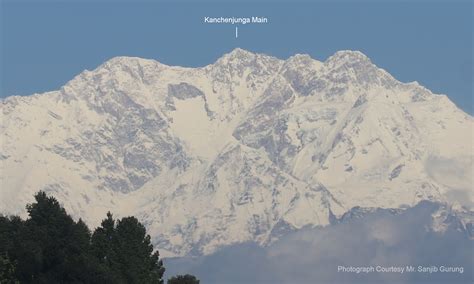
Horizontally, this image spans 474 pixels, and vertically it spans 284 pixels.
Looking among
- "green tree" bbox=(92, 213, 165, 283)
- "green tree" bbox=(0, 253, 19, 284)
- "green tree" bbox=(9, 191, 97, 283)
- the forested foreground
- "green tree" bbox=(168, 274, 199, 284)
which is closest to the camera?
"green tree" bbox=(0, 253, 19, 284)

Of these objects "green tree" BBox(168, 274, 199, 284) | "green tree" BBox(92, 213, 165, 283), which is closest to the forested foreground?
"green tree" BBox(92, 213, 165, 283)

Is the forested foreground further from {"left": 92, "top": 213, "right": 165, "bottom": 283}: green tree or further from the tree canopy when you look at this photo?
{"left": 92, "top": 213, "right": 165, "bottom": 283}: green tree

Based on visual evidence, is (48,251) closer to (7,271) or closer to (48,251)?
(48,251)

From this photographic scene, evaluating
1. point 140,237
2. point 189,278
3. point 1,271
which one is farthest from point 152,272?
point 1,271

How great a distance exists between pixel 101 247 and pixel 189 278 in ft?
111

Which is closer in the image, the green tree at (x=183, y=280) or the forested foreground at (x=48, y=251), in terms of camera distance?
the forested foreground at (x=48, y=251)

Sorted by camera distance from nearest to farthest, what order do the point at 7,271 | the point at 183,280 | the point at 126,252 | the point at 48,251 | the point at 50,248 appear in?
the point at 7,271
the point at 48,251
the point at 50,248
the point at 126,252
the point at 183,280

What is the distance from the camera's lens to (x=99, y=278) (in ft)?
454

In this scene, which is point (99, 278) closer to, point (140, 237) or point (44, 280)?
point (44, 280)

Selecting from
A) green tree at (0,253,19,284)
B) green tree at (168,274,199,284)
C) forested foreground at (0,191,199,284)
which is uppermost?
green tree at (168,274,199,284)

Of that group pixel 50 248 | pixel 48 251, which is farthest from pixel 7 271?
pixel 50 248

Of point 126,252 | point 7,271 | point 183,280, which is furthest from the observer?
point 183,280

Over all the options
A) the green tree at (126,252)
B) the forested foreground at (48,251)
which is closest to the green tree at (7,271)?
the forested foreground at (48,251)

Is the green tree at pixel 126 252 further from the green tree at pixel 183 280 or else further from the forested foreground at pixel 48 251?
the green tree at pixel 183 280
